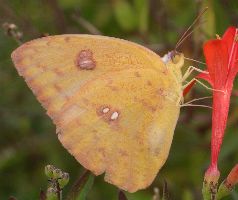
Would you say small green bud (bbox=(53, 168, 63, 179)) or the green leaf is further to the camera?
the green leaf

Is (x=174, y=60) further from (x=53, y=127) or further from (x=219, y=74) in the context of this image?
(x=53, y=127)

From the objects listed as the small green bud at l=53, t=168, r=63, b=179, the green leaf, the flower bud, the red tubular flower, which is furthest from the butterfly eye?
the green leaf

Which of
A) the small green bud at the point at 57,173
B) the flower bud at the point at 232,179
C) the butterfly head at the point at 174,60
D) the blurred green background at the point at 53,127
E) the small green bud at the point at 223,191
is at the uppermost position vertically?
the butterfly head at the point at 174,60

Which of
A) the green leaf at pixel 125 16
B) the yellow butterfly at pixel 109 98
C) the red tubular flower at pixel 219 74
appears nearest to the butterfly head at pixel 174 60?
the yellow butterfly at pixel 109 98

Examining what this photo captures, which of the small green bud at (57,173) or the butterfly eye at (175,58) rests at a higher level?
the butterfly eye at (175,58)

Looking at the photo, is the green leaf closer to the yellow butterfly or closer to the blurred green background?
the blurred green background

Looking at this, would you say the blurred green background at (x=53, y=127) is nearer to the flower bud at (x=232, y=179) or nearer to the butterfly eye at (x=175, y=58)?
the butterfly eye at (x=175, y=58)

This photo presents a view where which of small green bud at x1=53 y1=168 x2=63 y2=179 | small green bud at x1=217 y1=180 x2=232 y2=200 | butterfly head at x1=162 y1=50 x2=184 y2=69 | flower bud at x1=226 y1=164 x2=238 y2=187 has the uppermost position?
butterfly head at x1=162 y1=50 x2=184 y2=69
